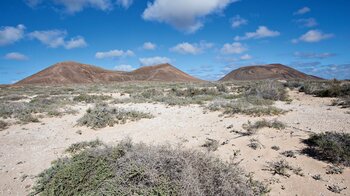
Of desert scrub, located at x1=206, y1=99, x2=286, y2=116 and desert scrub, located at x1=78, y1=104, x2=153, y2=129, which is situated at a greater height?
desert scrub, located at x1=206, y1=99, x2=286, y2=116

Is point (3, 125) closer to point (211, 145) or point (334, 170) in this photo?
point (211, 145)

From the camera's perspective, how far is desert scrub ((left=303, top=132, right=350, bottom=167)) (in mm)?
5047

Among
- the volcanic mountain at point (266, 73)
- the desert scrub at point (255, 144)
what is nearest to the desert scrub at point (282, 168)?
the desert scrub at point (255, 144)

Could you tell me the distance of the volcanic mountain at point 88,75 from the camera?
197 ft

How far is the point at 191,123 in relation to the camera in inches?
375

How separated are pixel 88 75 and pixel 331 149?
65.7 metres

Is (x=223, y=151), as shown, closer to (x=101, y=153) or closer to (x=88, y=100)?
(x=101, y=153)

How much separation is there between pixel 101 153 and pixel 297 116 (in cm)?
781

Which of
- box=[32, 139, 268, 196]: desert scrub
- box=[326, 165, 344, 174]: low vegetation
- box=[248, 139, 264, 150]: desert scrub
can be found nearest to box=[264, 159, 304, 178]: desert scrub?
box=[326, 165, 344, 174]: low vegetation

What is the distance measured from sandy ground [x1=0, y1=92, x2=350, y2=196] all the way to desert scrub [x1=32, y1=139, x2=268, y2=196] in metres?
0.85

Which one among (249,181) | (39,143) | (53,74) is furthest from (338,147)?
(53,74)

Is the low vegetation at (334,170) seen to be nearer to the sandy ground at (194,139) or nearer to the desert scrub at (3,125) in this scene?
the sandy ground at (194,139)

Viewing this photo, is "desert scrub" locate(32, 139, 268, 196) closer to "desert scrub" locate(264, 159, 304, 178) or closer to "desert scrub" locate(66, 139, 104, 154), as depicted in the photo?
"desert scrub" locate(264, 159, 304, 178)

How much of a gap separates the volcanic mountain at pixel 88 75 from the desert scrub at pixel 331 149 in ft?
198
